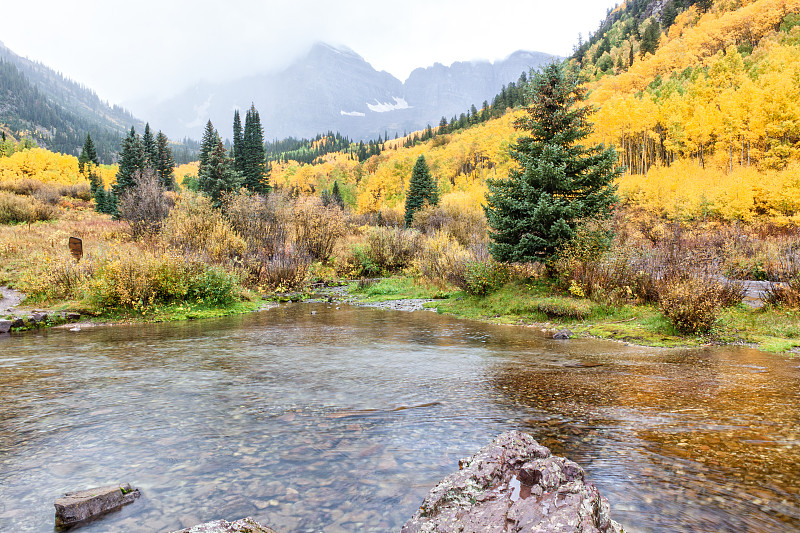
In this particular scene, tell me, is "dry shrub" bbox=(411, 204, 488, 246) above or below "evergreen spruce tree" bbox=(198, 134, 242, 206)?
below

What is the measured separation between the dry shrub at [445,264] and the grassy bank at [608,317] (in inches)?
31.7

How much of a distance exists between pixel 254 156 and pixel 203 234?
2152 inches

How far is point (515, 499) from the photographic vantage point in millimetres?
2592

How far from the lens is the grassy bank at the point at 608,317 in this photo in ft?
33.1

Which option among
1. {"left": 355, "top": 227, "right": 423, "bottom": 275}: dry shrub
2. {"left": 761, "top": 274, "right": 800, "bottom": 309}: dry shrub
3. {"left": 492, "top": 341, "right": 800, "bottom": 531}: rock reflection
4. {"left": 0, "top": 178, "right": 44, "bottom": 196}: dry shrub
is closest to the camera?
{"left": 492, "top": 341, "right": 800, "bottom": 531}: rock reflection

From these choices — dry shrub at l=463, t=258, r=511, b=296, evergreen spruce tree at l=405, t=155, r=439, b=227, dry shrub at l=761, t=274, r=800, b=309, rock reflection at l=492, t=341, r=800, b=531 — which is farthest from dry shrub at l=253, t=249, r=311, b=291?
evergreen spruce tree at l=405, t=155, r=439, b=227

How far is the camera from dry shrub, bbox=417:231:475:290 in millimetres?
18250

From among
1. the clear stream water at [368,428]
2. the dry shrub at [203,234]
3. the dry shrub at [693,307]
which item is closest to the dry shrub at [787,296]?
the dry shrub at [693,307]

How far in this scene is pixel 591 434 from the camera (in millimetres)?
4707

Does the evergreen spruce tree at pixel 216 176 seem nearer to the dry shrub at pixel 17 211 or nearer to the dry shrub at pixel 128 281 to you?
the dry shrub at pixel 17 211

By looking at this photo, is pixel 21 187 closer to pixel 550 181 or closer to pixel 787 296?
pixel 550 181

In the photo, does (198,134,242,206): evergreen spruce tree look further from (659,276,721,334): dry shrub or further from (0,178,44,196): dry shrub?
(659,276,721,334): dry shrub

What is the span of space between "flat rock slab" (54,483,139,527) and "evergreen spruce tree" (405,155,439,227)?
50.9 m

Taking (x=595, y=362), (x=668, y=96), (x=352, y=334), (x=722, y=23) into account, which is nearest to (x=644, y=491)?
(x=595, y=362)
